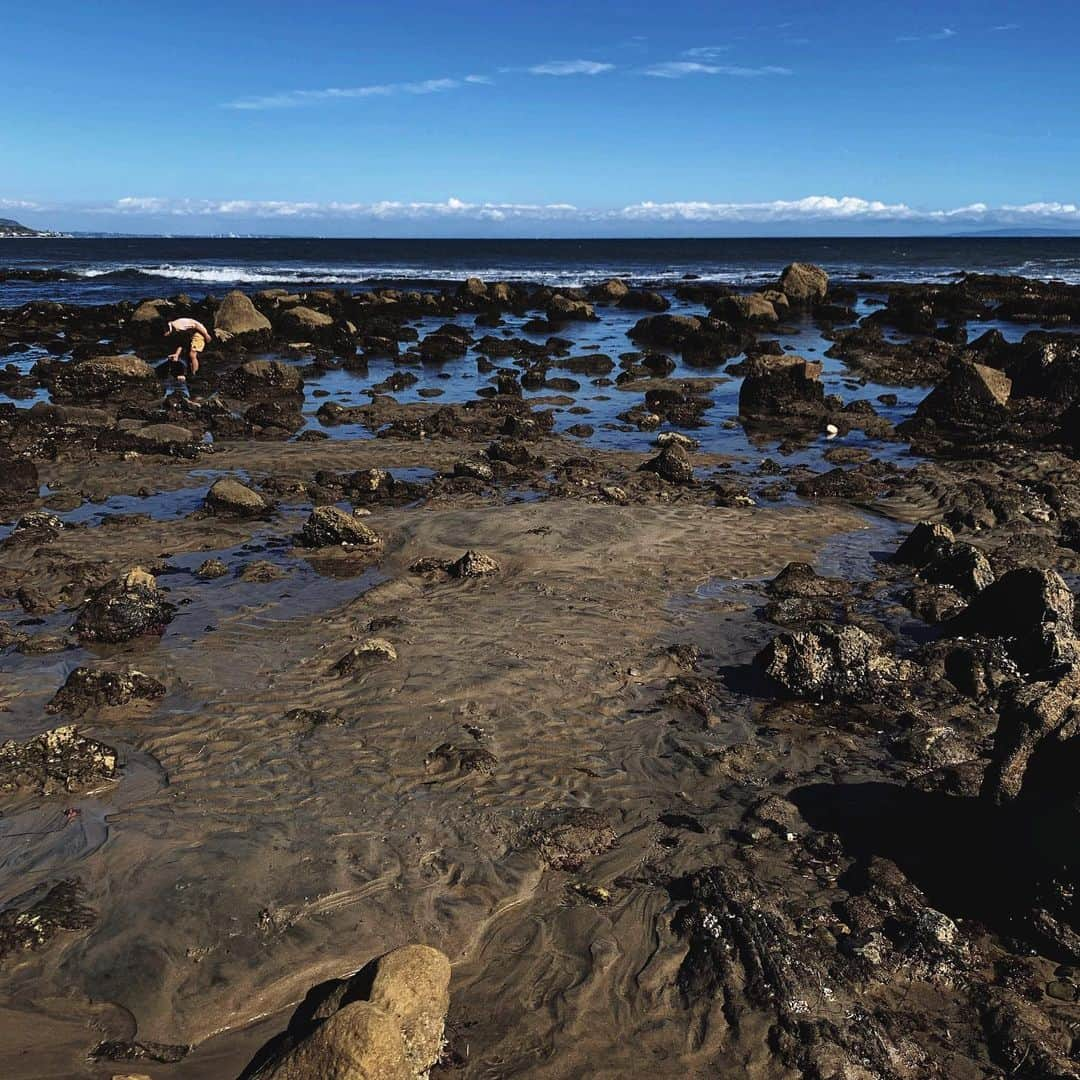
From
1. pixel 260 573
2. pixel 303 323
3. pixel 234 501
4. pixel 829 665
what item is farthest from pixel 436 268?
pixel 829 665

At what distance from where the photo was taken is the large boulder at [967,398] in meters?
19.7

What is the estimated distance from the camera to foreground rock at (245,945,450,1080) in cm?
387

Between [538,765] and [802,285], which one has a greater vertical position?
[802,285]

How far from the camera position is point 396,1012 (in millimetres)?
4086

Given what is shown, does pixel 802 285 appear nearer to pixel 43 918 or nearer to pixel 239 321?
pixel 239 321

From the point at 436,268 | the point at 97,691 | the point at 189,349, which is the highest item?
the point at 436,268

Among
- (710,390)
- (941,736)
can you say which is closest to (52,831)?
(941,736)

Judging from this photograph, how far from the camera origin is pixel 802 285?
156ft

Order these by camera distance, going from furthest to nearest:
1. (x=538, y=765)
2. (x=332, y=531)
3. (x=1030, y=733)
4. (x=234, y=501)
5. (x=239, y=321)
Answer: (x=239, y=321) < (x=234, y=501) < (x=332, y=531) < (x=538, y=765) < (x=1030, y=733)

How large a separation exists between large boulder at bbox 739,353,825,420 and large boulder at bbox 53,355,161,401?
48.7 feet

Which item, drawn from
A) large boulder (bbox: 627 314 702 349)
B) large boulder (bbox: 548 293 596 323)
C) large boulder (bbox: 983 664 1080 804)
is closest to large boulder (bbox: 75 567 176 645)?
large boulder (bbox: 983 664 1080 804)

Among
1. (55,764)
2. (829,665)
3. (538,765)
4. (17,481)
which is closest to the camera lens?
(55,764)

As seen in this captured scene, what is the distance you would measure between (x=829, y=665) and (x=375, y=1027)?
17.6 feet

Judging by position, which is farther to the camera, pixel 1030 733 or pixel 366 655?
pixel 366 655
